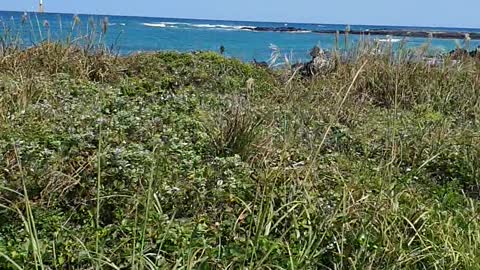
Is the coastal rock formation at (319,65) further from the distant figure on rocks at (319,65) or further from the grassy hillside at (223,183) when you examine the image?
the grassy hillside at (223,183)

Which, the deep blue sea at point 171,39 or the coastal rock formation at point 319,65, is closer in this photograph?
the deep blue sea at point 171,39

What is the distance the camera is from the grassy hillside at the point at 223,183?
8.10 feet

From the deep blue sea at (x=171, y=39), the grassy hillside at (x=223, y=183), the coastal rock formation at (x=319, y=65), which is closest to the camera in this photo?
the grassy hillside at (x=223, y=183)

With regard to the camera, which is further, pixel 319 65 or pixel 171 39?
pixel 171 39

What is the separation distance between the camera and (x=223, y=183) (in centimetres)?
313

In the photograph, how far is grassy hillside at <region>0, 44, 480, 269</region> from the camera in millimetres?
2469

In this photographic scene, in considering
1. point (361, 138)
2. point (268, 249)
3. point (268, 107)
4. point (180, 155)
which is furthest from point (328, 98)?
point (268, 249)

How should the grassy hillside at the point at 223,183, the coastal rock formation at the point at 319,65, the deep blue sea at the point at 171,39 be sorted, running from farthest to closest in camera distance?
the coastal rock formation at the point at 319,65, the deep blue sea at the point at 171,39, the grassy hillside at the point at 223,183

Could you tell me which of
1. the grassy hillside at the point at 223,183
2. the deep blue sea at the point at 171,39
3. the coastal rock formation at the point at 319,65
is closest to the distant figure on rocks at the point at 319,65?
the coastal rock formation at the point at 319,65

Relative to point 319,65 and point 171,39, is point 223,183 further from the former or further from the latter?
point 171,39

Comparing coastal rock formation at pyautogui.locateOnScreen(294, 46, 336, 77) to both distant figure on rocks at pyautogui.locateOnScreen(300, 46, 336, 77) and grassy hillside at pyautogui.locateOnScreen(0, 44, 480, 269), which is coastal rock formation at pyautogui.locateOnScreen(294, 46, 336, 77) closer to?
distant figure on rocks at pyautogui.locateOnScreen(300, 46, 336, 77)

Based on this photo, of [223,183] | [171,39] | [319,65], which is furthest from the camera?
[171,39]

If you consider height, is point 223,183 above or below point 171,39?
above

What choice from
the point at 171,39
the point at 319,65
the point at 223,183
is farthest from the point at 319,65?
the point at 171,39
